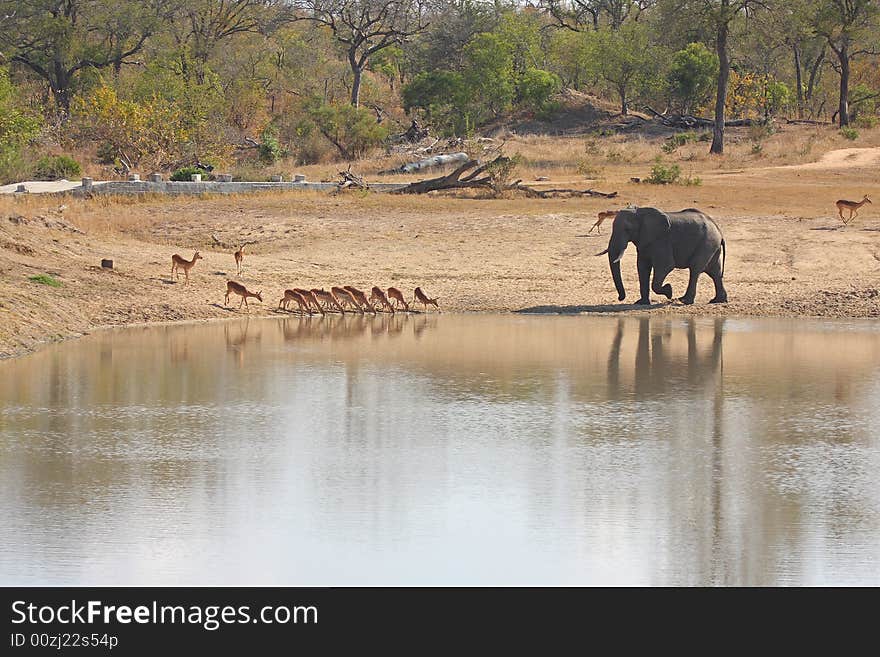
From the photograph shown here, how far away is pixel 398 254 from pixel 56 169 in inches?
675

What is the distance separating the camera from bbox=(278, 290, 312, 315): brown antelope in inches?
904

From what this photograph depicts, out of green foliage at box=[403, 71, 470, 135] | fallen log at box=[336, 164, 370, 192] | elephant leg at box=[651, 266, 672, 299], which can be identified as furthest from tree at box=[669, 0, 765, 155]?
elephant leg at box=[651, 266, 672, 299]

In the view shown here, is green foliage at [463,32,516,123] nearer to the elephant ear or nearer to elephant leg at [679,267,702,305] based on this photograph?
elephant leg at [679,267,702,305]

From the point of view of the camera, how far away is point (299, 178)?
3853cm

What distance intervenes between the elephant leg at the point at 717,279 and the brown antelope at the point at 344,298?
597 cm

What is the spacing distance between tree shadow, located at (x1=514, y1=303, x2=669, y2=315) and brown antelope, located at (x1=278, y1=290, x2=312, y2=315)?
351 centimetres

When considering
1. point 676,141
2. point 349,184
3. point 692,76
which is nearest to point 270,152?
point 349,184

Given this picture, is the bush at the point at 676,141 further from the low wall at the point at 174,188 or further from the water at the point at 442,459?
the water at the point at 442,459

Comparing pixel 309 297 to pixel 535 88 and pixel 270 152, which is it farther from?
pixel 535 88

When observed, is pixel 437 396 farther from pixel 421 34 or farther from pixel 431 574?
pixel 421 34

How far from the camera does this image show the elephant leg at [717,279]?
2400cm

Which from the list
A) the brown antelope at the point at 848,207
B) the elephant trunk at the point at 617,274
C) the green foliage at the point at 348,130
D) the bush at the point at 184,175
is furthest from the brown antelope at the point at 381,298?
the green foliage at the point at 348,130

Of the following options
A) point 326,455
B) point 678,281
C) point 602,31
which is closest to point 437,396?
point 326,455
